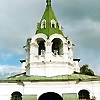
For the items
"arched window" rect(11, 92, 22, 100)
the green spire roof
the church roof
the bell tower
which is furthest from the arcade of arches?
the green spire roof

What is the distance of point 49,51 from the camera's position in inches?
899

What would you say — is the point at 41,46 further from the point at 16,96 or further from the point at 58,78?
the point at 16,96

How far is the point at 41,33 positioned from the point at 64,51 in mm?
2816

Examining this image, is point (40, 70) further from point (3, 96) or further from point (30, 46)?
point (3, 96)

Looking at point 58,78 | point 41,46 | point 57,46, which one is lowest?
point 58,78

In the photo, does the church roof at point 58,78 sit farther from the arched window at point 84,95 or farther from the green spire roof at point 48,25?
the green spire roof at point 48,25

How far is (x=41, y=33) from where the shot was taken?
77.5 feet

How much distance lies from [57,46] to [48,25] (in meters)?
2.26

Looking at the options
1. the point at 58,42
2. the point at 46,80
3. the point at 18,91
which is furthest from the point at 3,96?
the point at 58,42

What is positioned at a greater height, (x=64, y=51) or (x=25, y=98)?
(x=64, y=51)

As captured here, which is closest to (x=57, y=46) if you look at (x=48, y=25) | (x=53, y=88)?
(x=48, y=25)

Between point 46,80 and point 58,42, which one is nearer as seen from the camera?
point 46,80

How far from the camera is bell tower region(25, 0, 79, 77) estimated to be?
22.4 meters

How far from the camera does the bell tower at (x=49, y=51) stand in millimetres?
22434
